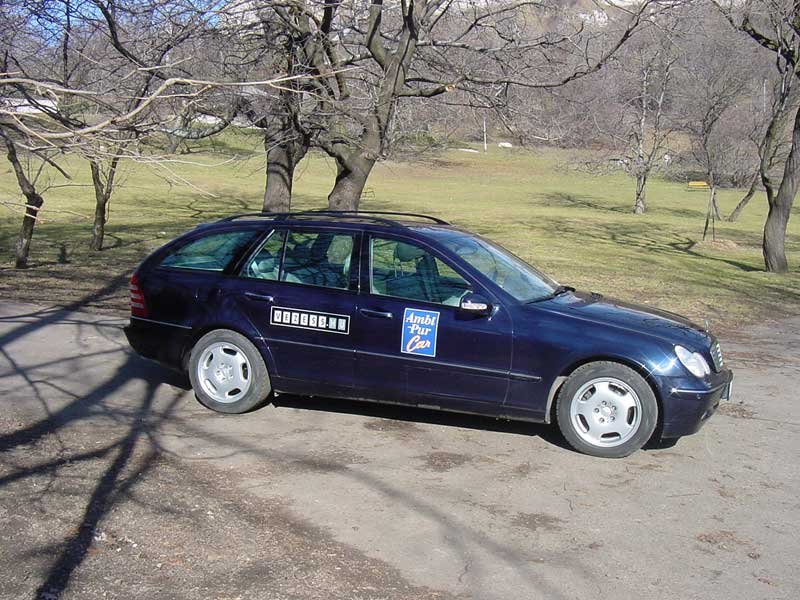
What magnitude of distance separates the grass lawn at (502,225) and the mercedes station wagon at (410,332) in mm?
884

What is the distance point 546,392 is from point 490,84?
8564mm

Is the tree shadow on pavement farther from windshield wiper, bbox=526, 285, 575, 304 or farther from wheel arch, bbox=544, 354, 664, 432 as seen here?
windshield wiper, bbox=526, 285, 575, 304

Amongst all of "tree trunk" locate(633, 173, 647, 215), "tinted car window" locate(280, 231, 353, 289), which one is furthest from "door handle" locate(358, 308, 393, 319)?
"tree trunk" locate(633, 173, 647, 215)

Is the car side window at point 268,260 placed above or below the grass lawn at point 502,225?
above

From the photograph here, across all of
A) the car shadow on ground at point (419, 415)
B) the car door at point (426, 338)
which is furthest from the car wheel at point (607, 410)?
the car door at point (426, 338)

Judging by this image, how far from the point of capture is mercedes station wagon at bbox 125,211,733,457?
19.8 feet

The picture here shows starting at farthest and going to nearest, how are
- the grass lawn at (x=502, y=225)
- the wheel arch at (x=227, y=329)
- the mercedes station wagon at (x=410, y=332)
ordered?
the grass lawn at (x=502, y=225) < the wheel arch at (x=227, y=329) < the mercedes station wagon at (x=410, y=332)

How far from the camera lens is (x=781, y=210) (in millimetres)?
19047

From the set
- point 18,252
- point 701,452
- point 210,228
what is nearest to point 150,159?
point 210,228

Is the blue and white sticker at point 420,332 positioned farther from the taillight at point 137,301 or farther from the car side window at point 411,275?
the taillight at point 137,301

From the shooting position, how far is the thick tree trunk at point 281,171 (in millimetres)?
14625

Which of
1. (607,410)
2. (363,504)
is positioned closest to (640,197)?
(607,410)

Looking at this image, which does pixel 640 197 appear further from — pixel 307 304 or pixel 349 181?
pixel 307 304

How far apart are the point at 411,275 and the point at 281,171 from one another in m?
8.83
